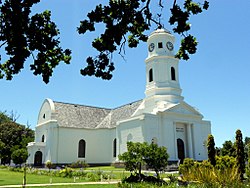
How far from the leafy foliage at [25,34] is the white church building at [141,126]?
2683cm

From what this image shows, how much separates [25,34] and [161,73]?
3276 centimetres

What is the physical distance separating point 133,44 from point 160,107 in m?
27.3

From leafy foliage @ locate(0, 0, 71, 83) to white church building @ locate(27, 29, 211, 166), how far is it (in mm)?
26826

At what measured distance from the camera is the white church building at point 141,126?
35.7m

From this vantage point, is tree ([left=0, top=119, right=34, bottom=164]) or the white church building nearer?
the white church building

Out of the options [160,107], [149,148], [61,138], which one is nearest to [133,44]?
[149,148]

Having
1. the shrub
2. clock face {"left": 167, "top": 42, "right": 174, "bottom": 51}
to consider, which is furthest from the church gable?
the shrub

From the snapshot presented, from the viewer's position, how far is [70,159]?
4159 centimetres

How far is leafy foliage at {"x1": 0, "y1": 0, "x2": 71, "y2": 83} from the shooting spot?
7.16 m

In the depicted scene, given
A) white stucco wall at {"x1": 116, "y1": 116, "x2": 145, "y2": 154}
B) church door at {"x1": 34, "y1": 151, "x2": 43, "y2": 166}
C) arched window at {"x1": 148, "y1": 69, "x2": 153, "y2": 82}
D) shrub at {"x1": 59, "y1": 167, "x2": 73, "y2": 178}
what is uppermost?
arched window at {"x1": 148, "y1": 69, "x2": 153, "y2": 82}

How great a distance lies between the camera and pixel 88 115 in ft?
156

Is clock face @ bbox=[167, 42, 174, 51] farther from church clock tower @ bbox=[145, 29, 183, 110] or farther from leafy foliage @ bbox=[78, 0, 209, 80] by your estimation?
leafy foliage @ bbox=[78, 0, 209, 80]

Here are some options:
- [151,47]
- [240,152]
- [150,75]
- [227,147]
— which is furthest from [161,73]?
[240,152]

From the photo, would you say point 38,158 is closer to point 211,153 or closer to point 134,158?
point 211,153
